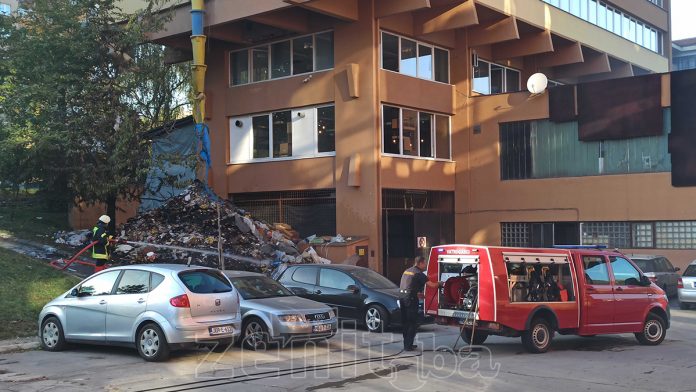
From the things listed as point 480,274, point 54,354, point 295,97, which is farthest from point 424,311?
point 295,97

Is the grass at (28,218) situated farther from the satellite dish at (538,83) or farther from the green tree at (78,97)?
the satellite dish at (538,83)

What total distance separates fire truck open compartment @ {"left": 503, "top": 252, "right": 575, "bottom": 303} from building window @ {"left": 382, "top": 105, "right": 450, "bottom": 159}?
39.1 ft

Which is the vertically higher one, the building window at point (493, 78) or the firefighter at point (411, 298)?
the building window at point (493, 78)

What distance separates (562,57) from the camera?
30.5 m

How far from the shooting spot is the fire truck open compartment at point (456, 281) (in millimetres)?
12422

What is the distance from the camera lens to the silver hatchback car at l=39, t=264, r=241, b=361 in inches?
424

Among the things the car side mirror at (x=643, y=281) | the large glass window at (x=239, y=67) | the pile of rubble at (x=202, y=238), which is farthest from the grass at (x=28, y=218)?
the car side mirror at (x=643, y=281)

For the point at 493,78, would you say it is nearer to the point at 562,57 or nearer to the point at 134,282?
the point at 562,57

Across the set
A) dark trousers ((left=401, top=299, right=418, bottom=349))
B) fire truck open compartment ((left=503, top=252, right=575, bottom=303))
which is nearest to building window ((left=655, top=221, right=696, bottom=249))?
fire truck open compartment ((left=503, top=252, right=575, bottom=303))

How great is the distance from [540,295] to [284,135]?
1543 centimetres

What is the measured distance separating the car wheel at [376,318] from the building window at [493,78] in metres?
14.6

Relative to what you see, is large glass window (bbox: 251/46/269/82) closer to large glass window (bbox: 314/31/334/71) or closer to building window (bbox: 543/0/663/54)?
large glass window (bbox: 314/31/334/71)

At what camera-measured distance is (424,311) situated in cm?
1306

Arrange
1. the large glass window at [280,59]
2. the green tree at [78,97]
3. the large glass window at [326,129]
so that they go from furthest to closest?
1. the large glass window at [280,59]
2. the large glass window at [326,129]
3. the green tree at [78,97]
